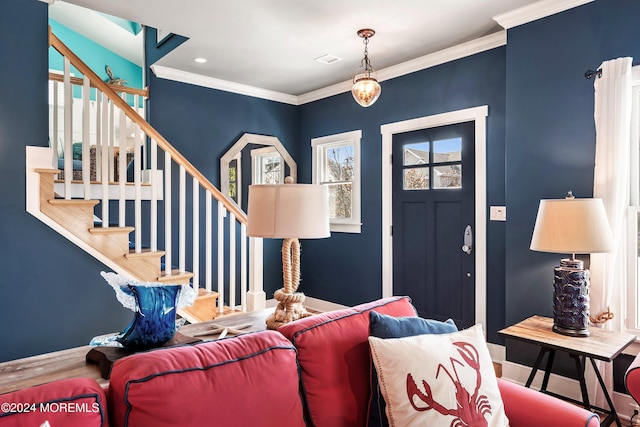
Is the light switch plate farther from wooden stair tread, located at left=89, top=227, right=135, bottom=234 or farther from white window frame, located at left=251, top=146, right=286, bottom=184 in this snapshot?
wooden stair tread, located at left=89, top=227, right=135, bottom=234

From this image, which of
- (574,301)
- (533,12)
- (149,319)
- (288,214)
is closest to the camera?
(149,319)

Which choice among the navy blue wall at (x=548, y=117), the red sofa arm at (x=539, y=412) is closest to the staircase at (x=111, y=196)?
the navy blue wall at (x=548, y=117)

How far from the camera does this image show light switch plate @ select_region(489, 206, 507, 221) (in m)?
3.21

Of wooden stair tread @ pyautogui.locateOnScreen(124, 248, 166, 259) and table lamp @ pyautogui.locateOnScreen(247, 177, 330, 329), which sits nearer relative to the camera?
table lamp @ pyautogui.locateOnScreen(247, 177, 330, 329)

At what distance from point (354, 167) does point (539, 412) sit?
3.37 m

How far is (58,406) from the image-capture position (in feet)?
2.80

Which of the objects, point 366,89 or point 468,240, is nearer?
point 366,89

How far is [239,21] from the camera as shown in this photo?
3016 millimetres

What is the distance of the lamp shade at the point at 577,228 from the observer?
6.66 feet

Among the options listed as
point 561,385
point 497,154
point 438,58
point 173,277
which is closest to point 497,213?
point 497,154

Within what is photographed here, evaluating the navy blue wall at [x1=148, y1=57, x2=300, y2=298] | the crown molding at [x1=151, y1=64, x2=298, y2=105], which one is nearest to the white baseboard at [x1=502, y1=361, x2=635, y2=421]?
the navy blue wall at [x1=148, y1=57, x2=300, y2=298]

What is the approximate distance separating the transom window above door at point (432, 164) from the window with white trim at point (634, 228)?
4.25 feet

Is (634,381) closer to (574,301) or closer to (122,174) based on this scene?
(574,301)

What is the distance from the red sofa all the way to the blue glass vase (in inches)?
10.6
